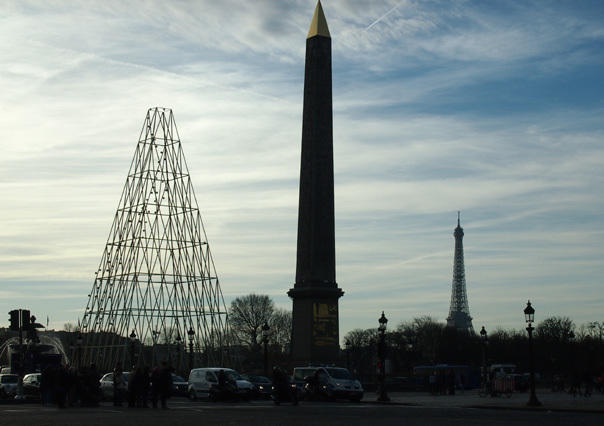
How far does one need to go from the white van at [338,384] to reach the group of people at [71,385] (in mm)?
9927

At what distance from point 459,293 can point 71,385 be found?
15658cm

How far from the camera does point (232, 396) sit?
37531mm

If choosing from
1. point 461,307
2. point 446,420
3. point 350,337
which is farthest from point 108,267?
point 461,307

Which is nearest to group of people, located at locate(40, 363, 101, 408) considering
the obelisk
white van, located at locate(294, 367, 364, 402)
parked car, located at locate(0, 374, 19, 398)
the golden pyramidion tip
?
white van, located at locate(294, 367, 364, 402)

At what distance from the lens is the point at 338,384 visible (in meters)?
39.0

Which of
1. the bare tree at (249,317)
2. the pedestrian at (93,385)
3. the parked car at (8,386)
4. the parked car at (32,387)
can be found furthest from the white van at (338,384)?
the bare tree at (249,317)

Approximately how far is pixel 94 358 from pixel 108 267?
341 inches

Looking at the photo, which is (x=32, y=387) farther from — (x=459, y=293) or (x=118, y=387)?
(x=459, y=293)

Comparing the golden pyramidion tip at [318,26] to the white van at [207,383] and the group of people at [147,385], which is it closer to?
the white van at [207,383]

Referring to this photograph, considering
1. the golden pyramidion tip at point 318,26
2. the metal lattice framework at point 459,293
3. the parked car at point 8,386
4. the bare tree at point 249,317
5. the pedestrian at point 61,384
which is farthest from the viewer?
the metal lattice framework at point 459,293

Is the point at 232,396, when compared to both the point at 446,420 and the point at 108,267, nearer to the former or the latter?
the point at 446,420

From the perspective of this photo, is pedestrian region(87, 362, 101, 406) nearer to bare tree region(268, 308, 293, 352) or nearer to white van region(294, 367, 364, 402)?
white van region(294, 367, 364, 402)

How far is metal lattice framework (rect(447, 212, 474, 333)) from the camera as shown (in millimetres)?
178625

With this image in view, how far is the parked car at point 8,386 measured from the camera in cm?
4424
